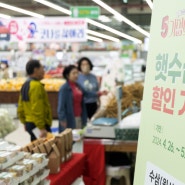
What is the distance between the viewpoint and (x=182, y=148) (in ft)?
4.70

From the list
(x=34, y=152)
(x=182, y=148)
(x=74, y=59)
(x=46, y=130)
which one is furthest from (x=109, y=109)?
(x=74, y=59)

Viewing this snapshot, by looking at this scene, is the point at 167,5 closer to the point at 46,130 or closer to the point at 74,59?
the point at 46,130

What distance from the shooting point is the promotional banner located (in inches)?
408

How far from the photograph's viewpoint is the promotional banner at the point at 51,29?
1035cm

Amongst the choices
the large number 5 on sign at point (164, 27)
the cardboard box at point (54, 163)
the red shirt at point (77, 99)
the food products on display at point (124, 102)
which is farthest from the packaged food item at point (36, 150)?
the red shirt at point (77, 99)

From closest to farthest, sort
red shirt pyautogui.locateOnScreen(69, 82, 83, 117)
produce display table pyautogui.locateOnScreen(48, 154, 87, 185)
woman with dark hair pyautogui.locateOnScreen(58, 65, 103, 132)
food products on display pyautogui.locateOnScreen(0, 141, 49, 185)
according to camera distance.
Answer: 1. food products on display pyautogui.locateOnScreen(0, 141, 49, 185)
2. produce display table pyautogui.locateOnScreen(48, 154, 87, 185)
3. woman with dark hair pyautogui.locateOnScreen(58, 65, 103, 132)
4. red shirt pyautogui.locateOnScreen(69, 82, 83, 117)

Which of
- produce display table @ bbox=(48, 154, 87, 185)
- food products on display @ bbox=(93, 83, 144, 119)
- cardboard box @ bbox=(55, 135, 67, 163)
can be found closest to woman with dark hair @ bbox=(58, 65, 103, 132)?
food products on display @ bbox=(93, 83, 144, 119)

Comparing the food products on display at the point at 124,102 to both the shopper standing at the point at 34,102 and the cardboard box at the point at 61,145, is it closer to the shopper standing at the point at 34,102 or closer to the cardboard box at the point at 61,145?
the shopper standing at the point at 34,102

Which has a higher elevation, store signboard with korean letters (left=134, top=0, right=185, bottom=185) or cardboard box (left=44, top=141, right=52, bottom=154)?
store signboard with korean letters (left=134, top=0, right=185, bottom=185)

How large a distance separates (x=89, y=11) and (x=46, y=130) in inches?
255

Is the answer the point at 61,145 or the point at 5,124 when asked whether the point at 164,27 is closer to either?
the point at 61,145

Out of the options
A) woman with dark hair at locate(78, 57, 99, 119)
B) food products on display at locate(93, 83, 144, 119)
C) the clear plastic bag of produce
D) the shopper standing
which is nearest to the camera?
the clear plastic bag of produce

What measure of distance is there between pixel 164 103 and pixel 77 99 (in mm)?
3880

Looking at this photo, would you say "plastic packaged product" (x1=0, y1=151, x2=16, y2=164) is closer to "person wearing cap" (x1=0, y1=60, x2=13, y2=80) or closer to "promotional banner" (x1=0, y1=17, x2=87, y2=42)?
"promotional banner" (x1=0, y1=17, x2=87, y2=42)
